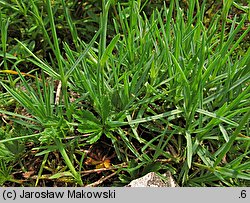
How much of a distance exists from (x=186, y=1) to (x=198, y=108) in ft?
2.27

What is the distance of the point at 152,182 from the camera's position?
1199mm

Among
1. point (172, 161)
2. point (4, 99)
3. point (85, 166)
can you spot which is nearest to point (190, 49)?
point (172, 161)

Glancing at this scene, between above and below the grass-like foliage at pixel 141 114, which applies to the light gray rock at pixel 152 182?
below

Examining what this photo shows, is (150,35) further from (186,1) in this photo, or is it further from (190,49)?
(186,1)

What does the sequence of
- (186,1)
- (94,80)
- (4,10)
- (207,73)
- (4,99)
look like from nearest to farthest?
(207,73)
(94,80)
(4,99)
(4,10)
(186,1)

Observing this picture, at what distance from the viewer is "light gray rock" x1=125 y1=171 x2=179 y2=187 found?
1190mm

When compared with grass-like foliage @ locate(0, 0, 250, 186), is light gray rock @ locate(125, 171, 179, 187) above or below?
below

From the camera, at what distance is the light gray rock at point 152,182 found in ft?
3.91

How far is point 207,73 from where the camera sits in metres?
1.16

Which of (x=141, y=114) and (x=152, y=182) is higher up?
(x=141, y=114)

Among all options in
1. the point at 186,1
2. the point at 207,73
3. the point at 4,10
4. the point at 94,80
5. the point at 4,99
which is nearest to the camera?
the point at 207,73

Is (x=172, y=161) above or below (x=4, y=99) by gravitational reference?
below
